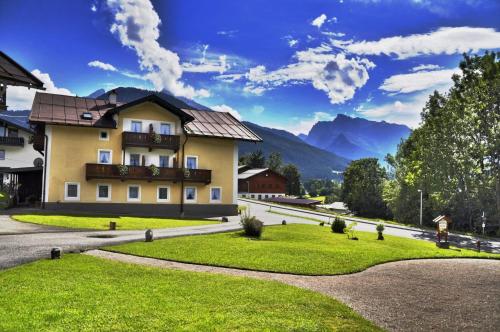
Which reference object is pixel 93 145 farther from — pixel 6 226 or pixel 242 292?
pixel 242 292

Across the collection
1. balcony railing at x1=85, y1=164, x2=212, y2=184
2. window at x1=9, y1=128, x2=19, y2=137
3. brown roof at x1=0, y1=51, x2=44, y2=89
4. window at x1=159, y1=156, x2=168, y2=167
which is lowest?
balcony railing at x1=85, y1=164, x2=212, y2=184

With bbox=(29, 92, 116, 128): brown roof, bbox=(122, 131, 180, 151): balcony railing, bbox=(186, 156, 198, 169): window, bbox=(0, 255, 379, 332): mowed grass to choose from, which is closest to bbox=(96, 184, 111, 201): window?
bbox=(122, 131, 180, 151): balcony railing

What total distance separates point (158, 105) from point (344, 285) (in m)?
33.3

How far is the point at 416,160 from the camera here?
59906 millimetres

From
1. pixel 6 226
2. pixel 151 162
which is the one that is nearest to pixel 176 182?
pixel 151 162

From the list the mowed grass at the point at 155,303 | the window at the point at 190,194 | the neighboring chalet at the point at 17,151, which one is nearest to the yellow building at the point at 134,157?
the window at the point at 190,194

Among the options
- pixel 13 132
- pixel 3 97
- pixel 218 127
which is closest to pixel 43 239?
pixel 3 97

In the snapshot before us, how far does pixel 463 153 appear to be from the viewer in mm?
47562

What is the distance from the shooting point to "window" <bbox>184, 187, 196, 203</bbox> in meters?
44.2

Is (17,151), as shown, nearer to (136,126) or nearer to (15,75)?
(136,126)

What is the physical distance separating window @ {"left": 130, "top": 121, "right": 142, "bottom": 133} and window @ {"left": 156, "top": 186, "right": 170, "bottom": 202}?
599 centimetres

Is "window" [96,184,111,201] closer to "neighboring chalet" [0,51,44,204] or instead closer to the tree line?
"neighboring chalet" [0,51,44,204]

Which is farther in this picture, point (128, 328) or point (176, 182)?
point (176, 182)

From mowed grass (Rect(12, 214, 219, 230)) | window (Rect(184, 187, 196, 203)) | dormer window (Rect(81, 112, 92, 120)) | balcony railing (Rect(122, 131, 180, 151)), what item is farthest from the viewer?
window (Rect(184, 187, 196, 203))
